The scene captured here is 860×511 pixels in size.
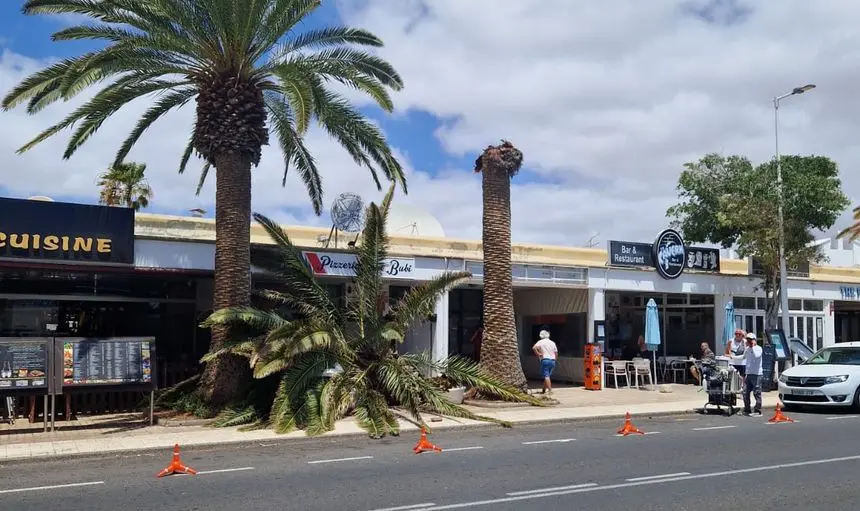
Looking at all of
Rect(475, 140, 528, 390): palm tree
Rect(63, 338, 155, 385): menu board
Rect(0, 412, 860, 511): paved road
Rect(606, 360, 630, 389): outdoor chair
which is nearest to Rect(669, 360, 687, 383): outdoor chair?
Rect(606, 360, 630, 389): outdoor chair

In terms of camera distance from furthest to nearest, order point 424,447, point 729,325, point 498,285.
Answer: point 729,325 → point 498,285 → point 424,447

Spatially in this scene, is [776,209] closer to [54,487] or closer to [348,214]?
[348,214]

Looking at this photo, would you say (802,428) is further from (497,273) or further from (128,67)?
(128,67)

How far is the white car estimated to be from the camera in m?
17.2

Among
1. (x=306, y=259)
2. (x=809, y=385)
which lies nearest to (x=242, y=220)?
(x=306, y=259)

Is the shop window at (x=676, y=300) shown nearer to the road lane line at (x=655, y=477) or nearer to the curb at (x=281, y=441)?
the curb at (x=281, y=441)

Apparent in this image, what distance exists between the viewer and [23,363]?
13773mm

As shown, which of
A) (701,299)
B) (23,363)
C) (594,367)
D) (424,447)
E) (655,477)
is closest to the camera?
(655,477)

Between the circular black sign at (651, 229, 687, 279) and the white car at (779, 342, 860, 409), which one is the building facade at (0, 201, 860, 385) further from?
the white car at (779, 342, 860, 409)

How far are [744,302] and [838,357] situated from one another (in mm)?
7647

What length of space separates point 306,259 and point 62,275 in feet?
19.2

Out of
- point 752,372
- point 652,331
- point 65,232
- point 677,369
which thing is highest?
point 65,232

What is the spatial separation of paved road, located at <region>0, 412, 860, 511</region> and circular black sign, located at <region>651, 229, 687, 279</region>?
977 cm

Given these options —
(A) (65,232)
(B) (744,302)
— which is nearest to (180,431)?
(A) (65,232)
